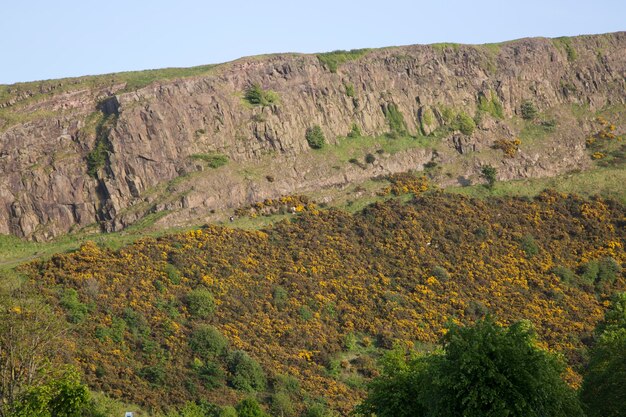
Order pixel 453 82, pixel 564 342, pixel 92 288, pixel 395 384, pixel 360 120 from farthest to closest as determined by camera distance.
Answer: pixel 453 82, pixel 360 120, pixel 564 342, pixel 92 288, pixel 395 384

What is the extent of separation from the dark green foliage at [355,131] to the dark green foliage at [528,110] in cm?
2142

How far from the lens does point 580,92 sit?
10962 cm

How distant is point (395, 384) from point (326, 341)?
23.5 metres

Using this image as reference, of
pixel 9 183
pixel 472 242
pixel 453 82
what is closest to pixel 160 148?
pixel 9 183

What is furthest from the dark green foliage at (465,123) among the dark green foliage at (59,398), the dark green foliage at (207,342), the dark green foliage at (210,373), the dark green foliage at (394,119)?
the dark green foliage at (59,398)

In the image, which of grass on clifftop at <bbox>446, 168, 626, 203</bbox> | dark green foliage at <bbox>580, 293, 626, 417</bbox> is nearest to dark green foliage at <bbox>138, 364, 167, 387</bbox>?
dark green foliage at <bbox>580, 293, 626, 417</bbox>

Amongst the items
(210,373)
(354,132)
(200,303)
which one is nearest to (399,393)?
(210,373)

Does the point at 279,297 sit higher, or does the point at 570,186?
the point at 570,186

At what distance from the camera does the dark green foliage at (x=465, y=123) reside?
9988 centimetres

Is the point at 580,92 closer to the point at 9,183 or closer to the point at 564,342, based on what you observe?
the point at 564,342

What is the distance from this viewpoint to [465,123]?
A: 10038 cm

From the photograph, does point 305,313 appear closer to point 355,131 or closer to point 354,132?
point 354,132

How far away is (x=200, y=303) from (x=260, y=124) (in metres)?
28.6

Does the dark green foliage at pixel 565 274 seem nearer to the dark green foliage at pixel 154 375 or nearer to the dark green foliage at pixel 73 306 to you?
the dark green foliage at pixel 154 375
